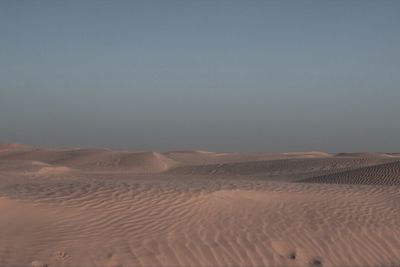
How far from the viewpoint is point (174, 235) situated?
908cm

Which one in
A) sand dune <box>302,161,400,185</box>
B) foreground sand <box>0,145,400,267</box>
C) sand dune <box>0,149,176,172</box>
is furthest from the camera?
sand dune <box>0,149,176,172</box>

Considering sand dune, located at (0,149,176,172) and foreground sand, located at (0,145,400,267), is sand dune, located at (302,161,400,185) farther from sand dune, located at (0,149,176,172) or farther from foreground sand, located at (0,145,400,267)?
sand dune, located at (0,149,176,172)

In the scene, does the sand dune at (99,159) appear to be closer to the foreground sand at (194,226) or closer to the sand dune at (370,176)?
the sand dune at (370,176)

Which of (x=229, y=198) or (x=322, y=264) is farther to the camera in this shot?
(x=229, y=198)

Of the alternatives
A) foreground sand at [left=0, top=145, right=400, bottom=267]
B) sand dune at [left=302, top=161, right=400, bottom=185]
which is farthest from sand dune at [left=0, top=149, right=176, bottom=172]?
foreground sand at [left=0, top=145, right=400, bottom=267]

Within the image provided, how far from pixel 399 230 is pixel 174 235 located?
4.59 metres

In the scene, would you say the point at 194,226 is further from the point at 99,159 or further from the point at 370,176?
the point at 99,159

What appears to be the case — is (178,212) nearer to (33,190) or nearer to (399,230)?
(33,190)

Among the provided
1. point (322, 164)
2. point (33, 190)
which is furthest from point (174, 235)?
point (322, 164)

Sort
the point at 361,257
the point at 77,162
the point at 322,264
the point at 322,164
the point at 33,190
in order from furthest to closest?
the point at 77,162
the point at 322,164
the point at 33,190
the point at 361,257
the point at 322,264

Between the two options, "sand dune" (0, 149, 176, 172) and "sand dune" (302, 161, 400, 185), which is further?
"sand dune" (0, 149, 176, 172)

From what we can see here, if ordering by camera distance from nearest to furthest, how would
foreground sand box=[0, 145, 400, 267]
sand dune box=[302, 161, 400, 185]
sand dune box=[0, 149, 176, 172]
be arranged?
foreground sand box=[0, 145, 400, 267], sand dune box=[302, 161, 400, 185], sand dune box=[0, 149, 176, 172]

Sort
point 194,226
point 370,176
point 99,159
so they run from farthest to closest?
1. point 99,159
2. point 370,176
3. point 194,226

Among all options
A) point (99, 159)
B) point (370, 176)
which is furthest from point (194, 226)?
point (99, 159)
